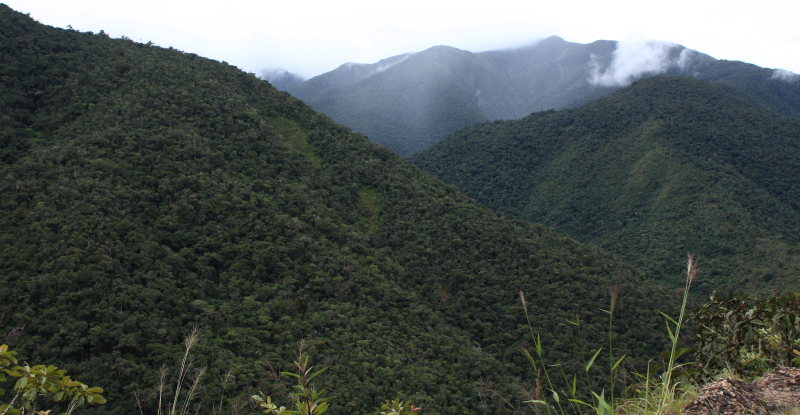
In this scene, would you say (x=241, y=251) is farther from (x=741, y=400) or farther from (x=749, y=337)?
(x=741, y=400)

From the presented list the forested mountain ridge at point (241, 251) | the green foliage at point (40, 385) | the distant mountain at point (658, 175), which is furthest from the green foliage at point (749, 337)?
the distant mountain at point (658, 175)

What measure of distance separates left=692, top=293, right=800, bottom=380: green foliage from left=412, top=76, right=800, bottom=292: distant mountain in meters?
43.5

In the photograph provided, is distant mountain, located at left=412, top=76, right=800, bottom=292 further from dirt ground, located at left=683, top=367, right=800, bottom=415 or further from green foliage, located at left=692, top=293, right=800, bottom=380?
dirt ground, located at left=683, top=367, right=800, bottom=415

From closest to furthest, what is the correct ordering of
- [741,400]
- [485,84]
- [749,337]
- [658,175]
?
1. [741,400]
2. [749,337]
3. [658,175]
4. [485,84]

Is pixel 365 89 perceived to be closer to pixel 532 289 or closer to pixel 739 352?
pixel 532 289

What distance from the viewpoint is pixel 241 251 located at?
25.6m

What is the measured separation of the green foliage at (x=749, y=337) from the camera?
169 inches

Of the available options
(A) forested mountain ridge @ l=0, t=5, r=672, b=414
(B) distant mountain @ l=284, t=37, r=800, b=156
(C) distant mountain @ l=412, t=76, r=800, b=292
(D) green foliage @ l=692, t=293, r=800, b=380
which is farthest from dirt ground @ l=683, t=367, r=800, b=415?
(B) distant mountain @ l=284, t=37, r=800, b=156

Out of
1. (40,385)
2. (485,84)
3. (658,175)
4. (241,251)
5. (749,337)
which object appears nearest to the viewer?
(40,385)

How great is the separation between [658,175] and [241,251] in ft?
183

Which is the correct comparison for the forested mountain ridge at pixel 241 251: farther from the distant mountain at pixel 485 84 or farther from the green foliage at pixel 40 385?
the distant mountain at pixel 485 84

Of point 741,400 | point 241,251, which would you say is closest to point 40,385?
point 741,400

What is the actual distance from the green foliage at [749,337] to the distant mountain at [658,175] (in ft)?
143

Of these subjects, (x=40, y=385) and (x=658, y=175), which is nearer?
(x=40, y=385)
